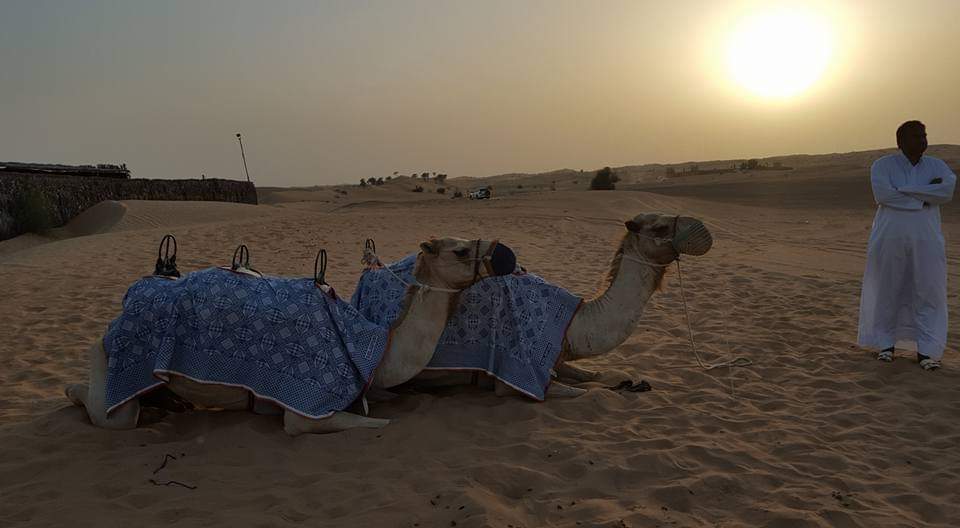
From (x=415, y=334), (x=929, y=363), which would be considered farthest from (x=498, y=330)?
(x=929, y=363)

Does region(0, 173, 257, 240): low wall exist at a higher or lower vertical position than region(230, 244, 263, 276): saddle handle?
higher

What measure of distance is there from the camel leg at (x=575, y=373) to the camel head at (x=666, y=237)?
3.85 ft

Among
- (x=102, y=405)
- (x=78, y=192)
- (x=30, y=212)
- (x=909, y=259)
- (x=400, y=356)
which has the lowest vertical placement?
(x=102, y=405)

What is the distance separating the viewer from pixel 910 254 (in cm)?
602

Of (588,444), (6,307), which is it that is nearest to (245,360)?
(588,444)

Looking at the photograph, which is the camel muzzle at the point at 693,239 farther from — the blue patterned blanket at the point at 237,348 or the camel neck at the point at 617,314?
the blue patterned blanket at the point at 237,348

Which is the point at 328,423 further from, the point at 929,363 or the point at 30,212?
the point at 30,212

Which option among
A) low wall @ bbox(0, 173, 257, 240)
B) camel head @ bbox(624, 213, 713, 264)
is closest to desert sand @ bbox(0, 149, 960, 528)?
camel head @ bbox(624, 213, 713, 264)

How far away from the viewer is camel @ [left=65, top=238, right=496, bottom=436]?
431 cm

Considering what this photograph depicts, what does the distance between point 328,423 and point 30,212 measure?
19.5m

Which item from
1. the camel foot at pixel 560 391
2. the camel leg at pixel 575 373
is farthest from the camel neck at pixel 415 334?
the camel leg at pixel 575 373

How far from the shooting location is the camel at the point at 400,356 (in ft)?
14.1

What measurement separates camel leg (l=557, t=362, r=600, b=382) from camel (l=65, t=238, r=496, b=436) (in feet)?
5.10

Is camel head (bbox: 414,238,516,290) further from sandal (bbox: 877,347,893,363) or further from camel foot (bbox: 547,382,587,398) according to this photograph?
sandal (bbox: 877,347,893,363)
